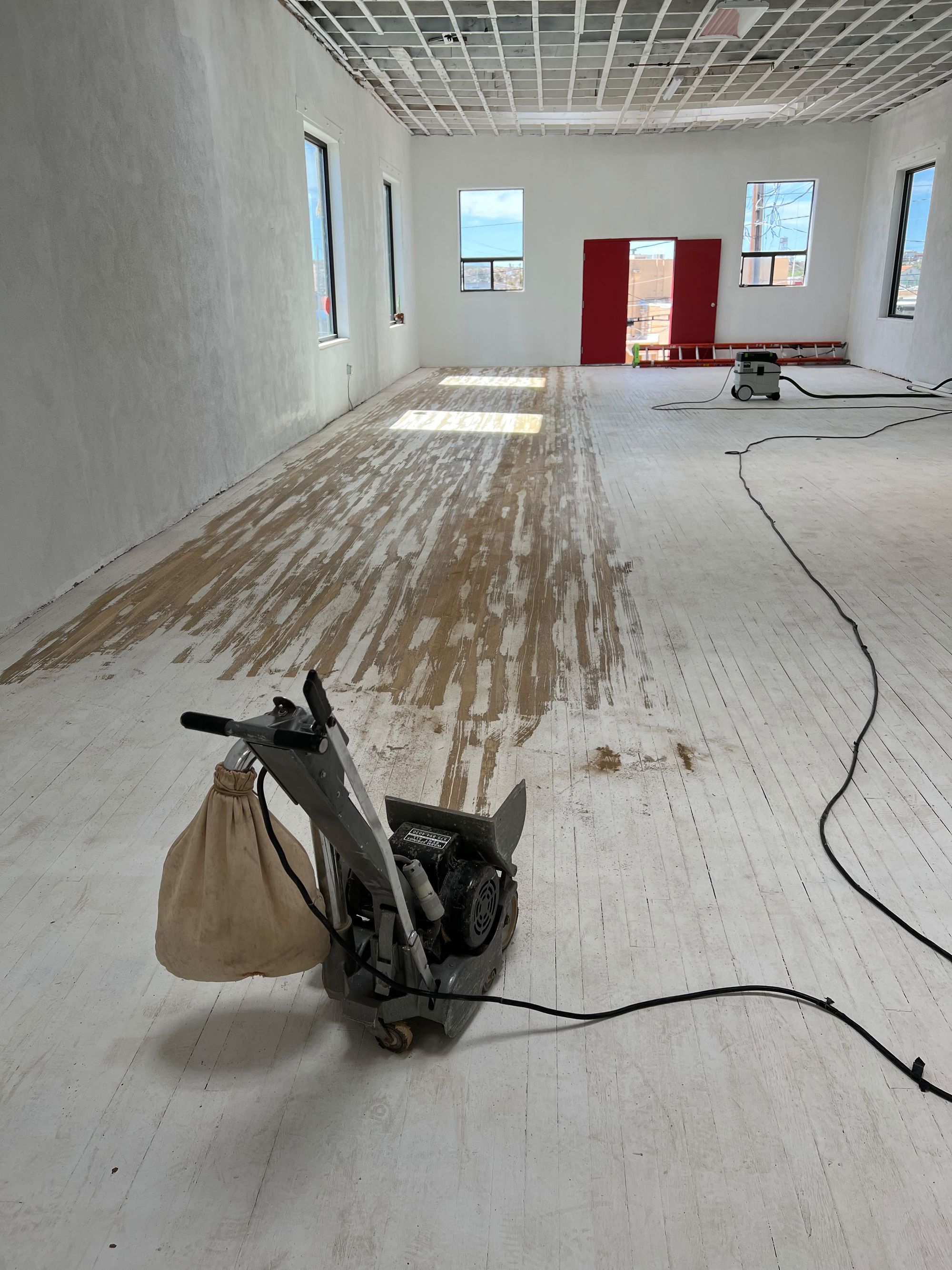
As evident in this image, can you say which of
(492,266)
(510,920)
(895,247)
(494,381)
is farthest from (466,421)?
(510,920)

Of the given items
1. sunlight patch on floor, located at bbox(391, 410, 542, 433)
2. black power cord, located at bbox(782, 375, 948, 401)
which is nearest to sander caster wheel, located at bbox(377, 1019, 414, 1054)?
sunlight patch on floor, located at bbox(391, 410, 542, 433)

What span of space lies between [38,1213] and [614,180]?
48.8ft

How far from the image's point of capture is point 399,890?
1.58 m

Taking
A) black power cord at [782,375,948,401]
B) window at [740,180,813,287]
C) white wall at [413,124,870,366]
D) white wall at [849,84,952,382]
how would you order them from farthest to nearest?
window at [740,180,813,287], white wall at [413,124,870,366], white wall at [849,84,952,382], black power cord at [782,375,948,401]

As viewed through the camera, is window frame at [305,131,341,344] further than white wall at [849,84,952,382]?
No

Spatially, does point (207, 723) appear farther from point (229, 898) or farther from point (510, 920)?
point (510, 920)

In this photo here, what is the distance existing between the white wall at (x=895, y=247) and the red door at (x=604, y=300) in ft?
11.5

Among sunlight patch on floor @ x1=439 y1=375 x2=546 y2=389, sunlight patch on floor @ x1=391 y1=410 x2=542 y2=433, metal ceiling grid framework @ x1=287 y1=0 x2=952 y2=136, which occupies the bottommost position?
sunlight patch on floor @ x1=391 y1=410 x2=542 y2=433

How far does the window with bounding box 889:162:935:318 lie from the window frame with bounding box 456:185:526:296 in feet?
17.5

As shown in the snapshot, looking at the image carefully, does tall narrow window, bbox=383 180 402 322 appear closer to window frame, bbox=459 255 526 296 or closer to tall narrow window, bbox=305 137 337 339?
window frame, bbox=459 255 526 296

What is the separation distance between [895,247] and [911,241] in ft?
1.08

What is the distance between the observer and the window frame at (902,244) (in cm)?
1203

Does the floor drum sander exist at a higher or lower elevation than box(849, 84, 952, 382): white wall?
lower

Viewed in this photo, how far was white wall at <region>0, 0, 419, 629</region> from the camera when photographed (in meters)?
3.87
